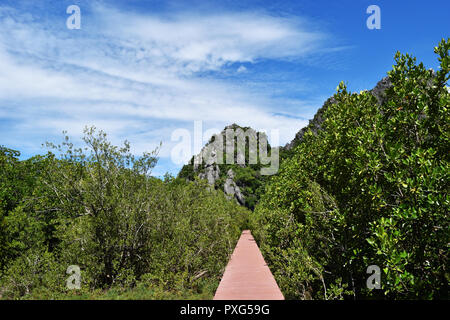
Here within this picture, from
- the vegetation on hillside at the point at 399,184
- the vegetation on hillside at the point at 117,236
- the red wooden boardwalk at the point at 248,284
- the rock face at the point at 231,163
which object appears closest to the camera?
the vegetation on hillside at the point at 399,184

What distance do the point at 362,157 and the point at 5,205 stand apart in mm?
25001

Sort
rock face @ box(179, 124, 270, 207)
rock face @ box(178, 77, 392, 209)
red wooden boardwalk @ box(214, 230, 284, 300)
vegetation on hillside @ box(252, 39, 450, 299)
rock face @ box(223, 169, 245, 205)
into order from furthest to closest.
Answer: rock face @ box(179, 124, 270, 207), rock face @ box(178, 77, 392, 209), rock face @ box(223, 169, 245, 205), red wooden boardwalk @ box(214, 230, 284, 300), vegetation on hillside @ box(252, 39, 450, 299)

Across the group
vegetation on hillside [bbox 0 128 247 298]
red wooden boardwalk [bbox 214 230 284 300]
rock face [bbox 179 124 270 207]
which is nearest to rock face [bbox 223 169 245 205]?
rock face [bbox 179 124 270 207]

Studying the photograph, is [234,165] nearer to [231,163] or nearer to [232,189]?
[231,163]

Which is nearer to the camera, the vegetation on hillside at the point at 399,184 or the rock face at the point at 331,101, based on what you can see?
the vegetation on hillside at the point at 399,184

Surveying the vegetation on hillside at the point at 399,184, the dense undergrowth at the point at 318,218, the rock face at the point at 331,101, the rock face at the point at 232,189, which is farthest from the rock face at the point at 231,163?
the vegetation on hillside at the point at 399,184

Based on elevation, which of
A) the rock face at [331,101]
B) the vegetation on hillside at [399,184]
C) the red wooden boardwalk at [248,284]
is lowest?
the red wooden boardwalk at [248,284]

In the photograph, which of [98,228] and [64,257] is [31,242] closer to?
[64,257]

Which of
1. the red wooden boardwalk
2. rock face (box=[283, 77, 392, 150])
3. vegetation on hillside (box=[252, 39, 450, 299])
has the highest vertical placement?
rock face (box=[283, 77, 392, 150])

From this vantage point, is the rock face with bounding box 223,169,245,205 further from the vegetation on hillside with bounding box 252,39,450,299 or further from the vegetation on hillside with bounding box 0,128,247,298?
the vegetation on hillside with bounding box 252,39,450,299

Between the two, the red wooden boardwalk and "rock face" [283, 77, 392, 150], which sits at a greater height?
"rock face" [283, 77, 392, 150]

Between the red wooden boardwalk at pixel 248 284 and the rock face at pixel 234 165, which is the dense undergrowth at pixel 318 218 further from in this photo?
the rock face at pixel 234 165
